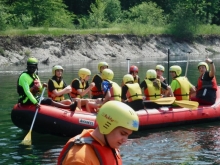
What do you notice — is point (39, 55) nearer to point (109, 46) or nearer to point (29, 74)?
point (109, 46)

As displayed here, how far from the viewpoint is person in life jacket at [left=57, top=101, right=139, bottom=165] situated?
3.56 metres

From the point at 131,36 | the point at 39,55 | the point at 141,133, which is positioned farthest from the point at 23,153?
the point at 131,36

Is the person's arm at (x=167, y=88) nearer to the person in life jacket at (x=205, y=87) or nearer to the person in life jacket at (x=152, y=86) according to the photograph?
the person in life jacket at (x=152, y=86)

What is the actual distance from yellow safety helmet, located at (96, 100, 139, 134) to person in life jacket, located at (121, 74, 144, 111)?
Result: 325 inches

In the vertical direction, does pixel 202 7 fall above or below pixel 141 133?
above

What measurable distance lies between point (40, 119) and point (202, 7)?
45731mm

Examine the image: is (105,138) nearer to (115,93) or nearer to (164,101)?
(115,93)

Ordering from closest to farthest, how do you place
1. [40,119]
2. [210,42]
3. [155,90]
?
[40,119] → [155,90] → [210,42]

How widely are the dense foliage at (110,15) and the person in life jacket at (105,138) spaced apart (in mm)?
35047

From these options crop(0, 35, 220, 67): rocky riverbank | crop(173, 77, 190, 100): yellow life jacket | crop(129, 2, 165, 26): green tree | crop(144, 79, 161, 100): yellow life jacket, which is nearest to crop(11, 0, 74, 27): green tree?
crop(0, 35, 220, 67): rocky riverbank

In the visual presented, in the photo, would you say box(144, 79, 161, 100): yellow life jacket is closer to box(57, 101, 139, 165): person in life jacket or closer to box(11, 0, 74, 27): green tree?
box(57, 101, 139, 165): person in life jacket

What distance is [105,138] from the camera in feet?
12.0

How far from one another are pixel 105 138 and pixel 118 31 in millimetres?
40873

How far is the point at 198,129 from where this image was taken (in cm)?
1229
